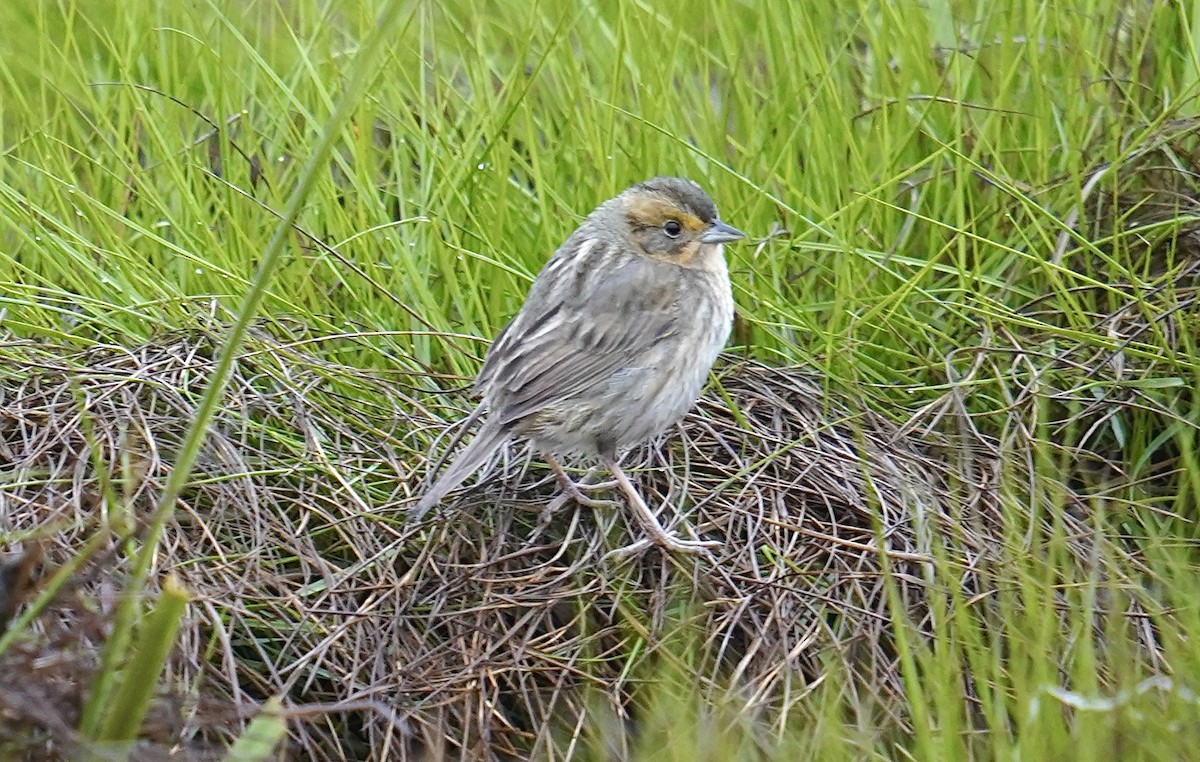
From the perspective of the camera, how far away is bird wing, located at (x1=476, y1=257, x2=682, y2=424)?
13.0ft

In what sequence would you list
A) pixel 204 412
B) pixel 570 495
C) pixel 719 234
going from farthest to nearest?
pixel 719 234 < pixel 570 495 < pixel 204 412

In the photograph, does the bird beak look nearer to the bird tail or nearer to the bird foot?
the bird foot

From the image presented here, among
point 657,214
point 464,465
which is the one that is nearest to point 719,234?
point 657,214

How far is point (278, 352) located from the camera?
4.24 meters

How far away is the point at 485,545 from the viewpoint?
3.86 m

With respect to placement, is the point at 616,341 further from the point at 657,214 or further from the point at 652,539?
the point at 652,539

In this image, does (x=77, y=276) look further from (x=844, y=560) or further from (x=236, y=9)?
(x=844, y=560)

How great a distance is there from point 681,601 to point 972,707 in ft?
2.49

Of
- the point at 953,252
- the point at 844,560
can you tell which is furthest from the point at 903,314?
the point at 844,560

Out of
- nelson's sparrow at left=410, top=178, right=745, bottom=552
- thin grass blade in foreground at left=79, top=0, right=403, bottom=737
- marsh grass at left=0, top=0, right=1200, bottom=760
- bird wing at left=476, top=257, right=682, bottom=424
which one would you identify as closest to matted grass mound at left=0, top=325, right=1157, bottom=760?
marsh grass at left=0, top=0, right=1200, bottom=760

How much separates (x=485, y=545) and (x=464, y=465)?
0.76ft

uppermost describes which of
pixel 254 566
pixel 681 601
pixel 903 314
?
pixel 903 314

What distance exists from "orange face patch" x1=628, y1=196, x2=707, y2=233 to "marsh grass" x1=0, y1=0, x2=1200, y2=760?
0.90 ft

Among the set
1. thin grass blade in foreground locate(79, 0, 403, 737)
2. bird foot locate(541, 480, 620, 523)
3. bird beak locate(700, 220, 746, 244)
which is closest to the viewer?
thin grass blade in foreground locate(79, 0, 403, 737)
